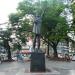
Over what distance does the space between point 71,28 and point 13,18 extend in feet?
38.3

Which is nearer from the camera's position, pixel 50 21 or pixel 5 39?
pixel 5 39

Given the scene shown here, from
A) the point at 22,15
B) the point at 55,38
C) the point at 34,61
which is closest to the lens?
the point at 34,61

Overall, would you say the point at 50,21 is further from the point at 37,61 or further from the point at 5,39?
the point at 37,61

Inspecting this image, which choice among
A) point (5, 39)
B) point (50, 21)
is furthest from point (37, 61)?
point (50, 21)

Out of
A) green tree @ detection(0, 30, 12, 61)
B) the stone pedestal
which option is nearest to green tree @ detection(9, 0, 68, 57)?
green tree @ detection(0, 30, 12, 61)

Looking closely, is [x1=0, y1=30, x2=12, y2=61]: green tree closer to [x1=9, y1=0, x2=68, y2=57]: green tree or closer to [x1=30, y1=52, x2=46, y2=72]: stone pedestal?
[x1=9, y1=0, x2=68, y2=57]: green tree

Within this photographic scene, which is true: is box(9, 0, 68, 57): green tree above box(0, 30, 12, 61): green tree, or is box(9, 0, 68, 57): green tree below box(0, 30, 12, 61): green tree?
above

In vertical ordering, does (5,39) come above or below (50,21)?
below

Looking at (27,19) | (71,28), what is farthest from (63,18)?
(27,19)

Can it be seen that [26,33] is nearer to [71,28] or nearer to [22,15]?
[22,15]

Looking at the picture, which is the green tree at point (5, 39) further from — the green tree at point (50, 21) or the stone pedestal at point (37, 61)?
the stone pedestal at point (37, 61)

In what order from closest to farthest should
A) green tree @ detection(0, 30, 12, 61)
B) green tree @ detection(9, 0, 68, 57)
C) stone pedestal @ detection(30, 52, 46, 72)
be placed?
stone pedestal @ detection(30, 52, 46, 72) < green tree @ detection(0, 30, 12, 61) < green tree @ detection(9, 0, 68, 57)

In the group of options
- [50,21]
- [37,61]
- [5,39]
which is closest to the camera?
[37,61]

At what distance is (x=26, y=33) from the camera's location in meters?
74.6
